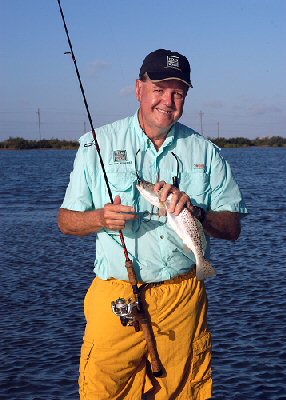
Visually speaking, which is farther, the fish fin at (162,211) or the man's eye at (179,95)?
the man's eye at (179,95)

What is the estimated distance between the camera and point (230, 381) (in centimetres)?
754

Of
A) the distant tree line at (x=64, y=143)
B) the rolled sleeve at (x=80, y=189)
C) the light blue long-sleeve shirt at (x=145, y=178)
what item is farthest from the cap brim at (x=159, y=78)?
the distant tree line at (x=64, y=143)

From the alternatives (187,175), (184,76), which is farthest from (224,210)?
(184,76)

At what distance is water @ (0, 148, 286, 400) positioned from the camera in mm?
7598

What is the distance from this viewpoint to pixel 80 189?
4445mm

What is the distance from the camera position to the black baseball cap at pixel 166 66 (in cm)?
439

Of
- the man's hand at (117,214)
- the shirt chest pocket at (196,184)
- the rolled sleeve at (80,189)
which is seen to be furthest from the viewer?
the shirt chest pocket at (196,184)

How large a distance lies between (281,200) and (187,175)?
21.7 meters

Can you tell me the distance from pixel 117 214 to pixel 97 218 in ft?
0.64

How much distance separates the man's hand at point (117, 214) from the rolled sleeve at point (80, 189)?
0.33 metres

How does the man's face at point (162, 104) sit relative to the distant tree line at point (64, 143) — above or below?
above

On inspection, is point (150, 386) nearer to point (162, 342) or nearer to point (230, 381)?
point (162, 342)

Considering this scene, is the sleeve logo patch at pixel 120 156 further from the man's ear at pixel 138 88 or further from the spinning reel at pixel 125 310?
the spinning reel at pixel 125 310

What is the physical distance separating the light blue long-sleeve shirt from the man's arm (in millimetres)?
70
